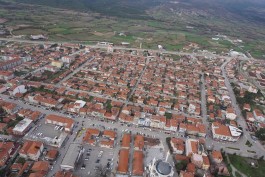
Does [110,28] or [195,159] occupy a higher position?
[110,28]

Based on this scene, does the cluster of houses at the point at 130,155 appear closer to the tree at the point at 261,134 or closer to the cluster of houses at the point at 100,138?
the cluster of houses at the point at 100,138

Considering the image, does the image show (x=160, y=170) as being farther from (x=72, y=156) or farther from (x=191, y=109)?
(x=191, y=109)

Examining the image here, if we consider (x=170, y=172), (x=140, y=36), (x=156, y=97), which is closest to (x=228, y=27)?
(x=140, y=36)

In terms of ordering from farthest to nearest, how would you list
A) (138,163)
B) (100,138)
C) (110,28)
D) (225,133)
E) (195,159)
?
(110,28) < (225,133) < (100,138) < (195,159) < (138,163)

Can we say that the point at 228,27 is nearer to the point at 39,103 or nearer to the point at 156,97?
the point at 156,97

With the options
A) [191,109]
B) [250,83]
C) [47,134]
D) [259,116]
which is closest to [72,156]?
[47,134]

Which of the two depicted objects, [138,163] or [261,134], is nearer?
[138,163]

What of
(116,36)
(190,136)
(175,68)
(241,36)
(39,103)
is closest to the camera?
(190,136)
